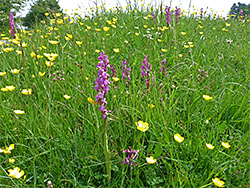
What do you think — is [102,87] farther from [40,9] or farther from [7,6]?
[7,6]

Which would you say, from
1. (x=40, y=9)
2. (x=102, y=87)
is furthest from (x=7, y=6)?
(x=102, y=87)

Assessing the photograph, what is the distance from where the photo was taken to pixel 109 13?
498 centimetres

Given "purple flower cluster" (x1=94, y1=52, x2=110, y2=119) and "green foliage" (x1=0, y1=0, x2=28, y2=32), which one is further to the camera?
"green foliage" (x1=0, y1=0, x2=28, y2=32)

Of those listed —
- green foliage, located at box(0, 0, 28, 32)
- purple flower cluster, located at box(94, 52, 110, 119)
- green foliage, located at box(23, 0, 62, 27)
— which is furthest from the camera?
green foliage, located at box(0, 0, 28, 32)

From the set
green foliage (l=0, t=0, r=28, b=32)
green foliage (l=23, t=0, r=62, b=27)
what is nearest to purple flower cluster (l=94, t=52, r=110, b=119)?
green foliage (l=23, t=0, r=62, b=27)

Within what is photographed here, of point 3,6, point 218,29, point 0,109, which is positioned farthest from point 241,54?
point 3,6

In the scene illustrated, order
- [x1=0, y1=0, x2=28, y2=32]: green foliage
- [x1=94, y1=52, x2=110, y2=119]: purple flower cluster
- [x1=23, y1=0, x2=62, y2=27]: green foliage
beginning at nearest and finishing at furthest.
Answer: [x1=94, y1=52, x2=110, y2=119]: purple flower cluster < [x1=23, y1=0, x2=62, y2=27]: green foliage < [x1=0, y1=0, x2=28, y2=32]: green foliage

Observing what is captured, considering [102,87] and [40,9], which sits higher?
[40,9]

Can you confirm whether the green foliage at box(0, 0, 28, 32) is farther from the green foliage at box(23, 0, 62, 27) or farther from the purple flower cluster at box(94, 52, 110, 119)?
the purple flower cluster at box(94, 52, 110, 119)

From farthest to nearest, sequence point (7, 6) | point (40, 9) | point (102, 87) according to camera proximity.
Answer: point (7, 6) → point (40, 9) → point (102, 87)

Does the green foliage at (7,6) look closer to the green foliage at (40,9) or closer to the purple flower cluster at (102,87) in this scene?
the green foliage at (40,9)

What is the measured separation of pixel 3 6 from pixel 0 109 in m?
13.7

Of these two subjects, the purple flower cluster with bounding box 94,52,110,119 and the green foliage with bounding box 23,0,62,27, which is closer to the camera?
the purple flower cluster with bounding box 94,52,110,119

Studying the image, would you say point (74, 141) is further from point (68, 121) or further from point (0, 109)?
point (0, 109)
